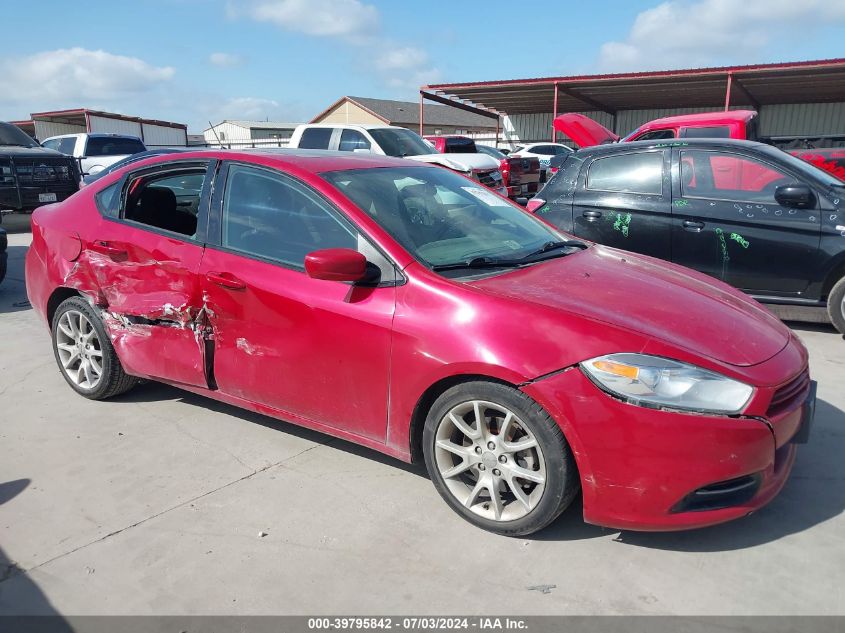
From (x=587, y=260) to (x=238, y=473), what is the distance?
2123 mm

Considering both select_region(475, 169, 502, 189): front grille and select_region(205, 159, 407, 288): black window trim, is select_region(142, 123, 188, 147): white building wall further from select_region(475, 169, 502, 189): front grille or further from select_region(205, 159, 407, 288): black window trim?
select_region(205, 159, 407, 288): black window trim

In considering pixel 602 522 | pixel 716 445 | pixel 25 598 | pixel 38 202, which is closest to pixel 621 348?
pixel 716 445

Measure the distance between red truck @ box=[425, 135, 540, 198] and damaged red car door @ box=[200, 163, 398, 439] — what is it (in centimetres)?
1122

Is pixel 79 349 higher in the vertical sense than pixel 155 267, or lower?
lower

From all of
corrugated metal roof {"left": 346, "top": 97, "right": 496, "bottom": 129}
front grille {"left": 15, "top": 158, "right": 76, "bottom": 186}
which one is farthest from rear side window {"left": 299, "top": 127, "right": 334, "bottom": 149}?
corrugated metal roof {"left": 346, "top": 97, "right": 496, "bottom": 129}

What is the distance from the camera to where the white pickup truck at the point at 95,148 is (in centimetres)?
1577

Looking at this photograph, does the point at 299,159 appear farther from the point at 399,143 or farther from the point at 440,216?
the point at 399,143

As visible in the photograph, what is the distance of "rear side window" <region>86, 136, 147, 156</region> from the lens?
16062 mm

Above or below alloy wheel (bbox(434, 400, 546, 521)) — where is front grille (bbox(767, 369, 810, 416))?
above

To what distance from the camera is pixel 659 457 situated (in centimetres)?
248

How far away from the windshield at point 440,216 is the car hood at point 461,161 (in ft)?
27.5

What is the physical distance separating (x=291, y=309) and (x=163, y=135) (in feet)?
117

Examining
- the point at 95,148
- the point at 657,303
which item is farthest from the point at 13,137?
the point at 657,303

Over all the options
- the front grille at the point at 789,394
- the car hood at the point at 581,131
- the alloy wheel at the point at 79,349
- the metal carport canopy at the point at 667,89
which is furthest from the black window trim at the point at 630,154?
the metal carport canopy at the point at 667,89
